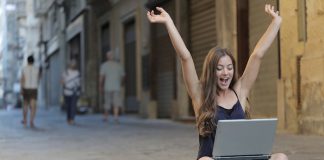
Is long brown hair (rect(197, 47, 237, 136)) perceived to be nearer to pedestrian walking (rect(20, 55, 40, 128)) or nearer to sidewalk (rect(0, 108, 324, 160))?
sidewalk (rect(0, 108, 324, 160))

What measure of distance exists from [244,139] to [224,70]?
16.6 inches

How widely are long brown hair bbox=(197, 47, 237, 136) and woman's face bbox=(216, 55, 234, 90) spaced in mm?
19

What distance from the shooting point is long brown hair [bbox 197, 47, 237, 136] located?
10.6ft

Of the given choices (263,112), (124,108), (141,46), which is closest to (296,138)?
(263,112)

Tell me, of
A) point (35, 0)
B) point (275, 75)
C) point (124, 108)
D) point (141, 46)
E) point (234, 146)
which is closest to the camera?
point (234, 146)

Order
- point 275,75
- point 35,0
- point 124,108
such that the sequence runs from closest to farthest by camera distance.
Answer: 1. point 275,75
2. point 124,108
3. point 35,0

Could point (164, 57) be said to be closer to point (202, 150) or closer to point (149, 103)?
point (149, 103)

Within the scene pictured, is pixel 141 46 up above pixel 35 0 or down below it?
below

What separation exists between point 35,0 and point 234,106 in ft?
144

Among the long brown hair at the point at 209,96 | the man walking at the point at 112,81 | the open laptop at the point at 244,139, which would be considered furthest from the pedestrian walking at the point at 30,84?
the open laptop at the point at 244,139

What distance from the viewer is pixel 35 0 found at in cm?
4562

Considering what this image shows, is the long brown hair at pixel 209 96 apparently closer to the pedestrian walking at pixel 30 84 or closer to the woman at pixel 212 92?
the woman at pixel 212 92

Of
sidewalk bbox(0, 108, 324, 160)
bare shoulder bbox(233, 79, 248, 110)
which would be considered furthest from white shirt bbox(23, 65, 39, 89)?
bare shoulder bbox(233, 79, 248, 110)

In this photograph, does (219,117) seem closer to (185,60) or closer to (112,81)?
(185,60)
